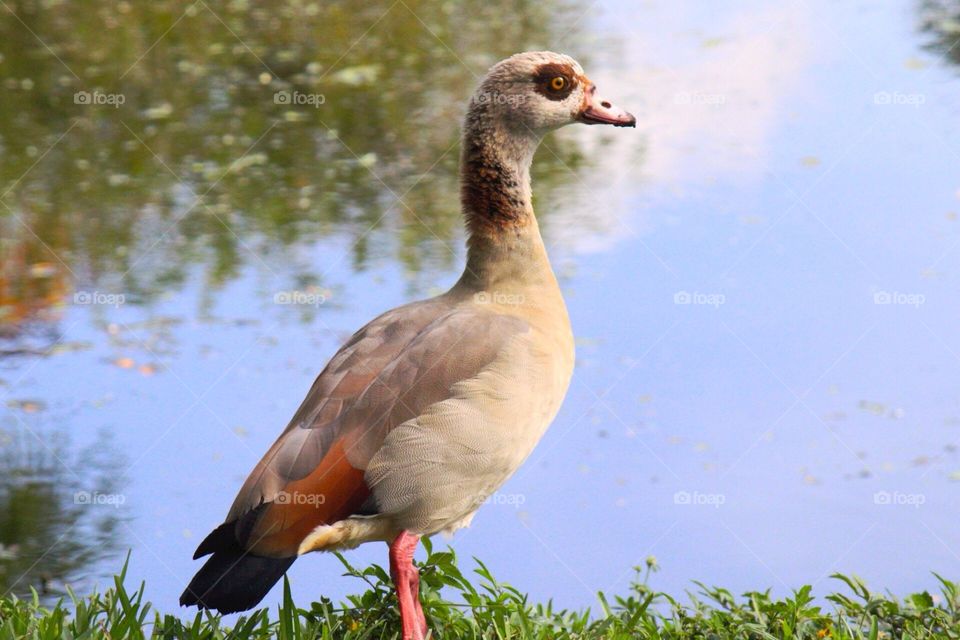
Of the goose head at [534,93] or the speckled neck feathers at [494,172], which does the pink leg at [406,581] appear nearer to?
the speckled neck feathers at [494,172]

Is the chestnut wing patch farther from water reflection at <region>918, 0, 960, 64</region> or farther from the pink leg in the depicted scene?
water reflection at <region>918, 0, 960, 64</region>

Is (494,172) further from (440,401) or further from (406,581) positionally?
(406,581)

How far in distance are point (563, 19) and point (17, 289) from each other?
7.60 m

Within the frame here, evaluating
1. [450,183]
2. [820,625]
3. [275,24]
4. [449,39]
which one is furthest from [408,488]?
[275,24]

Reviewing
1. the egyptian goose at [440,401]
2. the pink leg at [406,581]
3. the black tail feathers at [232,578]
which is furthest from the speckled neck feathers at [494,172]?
the black tail feathers at [232,578]

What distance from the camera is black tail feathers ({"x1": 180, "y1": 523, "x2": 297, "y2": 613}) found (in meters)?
3.88

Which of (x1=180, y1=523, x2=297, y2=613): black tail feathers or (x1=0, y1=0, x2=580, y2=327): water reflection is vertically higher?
(x1=0, y1=0, x2=580, y2=327): water reflection

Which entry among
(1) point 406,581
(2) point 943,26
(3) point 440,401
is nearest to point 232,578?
(1) point 406,581

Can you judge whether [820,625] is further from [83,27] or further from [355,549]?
[83,27]

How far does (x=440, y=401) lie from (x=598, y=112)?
1347mm

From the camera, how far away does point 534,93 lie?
176 inches

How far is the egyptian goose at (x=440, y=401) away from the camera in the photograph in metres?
3.91

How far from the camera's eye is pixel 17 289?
8.16m

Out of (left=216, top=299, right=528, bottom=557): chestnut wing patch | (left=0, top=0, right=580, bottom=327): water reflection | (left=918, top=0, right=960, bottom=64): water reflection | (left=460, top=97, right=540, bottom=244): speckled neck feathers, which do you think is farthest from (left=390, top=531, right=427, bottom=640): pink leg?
(left=918, top=0, right=960, bottom=64): water reflection
